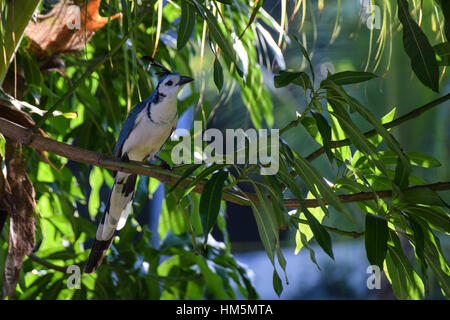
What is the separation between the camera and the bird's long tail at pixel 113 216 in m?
1.16

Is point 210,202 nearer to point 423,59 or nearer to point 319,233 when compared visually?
point 319,233

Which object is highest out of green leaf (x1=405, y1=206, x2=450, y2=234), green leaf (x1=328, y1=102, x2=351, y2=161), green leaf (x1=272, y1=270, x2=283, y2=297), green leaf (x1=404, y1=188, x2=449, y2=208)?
green leaf (x1=328, y1=102, x2=351, y2=161)

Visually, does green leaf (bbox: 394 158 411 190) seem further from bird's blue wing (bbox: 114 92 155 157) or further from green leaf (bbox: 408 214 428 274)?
bird's blue wing (bbox: 114 92 155 157)

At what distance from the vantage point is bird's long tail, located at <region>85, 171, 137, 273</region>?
1.16 metres

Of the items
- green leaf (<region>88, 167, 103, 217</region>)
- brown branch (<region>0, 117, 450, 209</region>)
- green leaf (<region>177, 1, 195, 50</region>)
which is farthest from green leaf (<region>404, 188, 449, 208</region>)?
green leaf (<region>88, 167, 103, 217</region>)

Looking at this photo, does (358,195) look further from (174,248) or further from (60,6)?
(174,248)

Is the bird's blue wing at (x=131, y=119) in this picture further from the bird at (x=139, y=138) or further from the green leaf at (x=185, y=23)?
the green leaf at (x=185, y=23)

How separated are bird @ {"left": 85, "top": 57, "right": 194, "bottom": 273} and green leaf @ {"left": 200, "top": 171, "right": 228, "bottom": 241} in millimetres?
422

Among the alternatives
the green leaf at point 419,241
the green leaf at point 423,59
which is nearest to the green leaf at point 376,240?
the green leaf at point 419,241

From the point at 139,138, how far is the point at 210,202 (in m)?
Answer: 0.52

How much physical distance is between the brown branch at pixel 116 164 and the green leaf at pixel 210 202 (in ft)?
0.16

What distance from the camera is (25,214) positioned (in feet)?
3.69

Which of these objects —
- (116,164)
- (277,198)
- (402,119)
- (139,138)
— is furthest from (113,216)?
(402,119)
